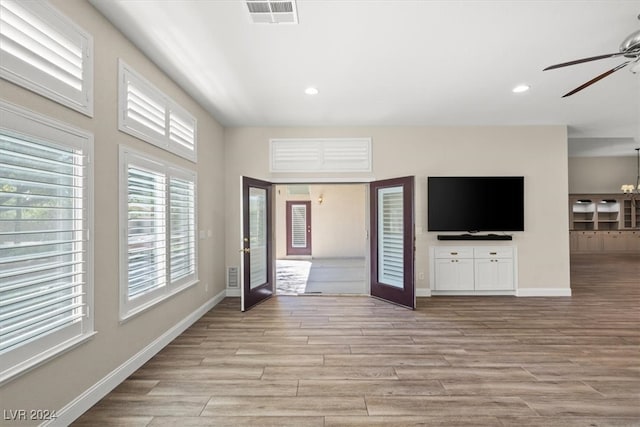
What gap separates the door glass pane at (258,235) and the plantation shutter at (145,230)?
1.63m

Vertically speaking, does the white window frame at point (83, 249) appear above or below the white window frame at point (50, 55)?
Result: below

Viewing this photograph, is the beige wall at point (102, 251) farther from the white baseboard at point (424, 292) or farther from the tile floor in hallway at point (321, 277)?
the white baseboard at point (424, 292)

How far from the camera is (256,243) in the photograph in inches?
197

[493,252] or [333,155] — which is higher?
[333,155]

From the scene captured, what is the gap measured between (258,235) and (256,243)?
15cm

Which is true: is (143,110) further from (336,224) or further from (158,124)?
(336,224)

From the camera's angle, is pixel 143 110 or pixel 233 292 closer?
pixel 143 110

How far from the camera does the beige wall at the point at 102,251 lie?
1.84m

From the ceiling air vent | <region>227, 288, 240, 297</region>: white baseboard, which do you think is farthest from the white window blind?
the ceiling air vent

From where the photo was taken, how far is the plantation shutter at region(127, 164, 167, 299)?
2805 millimetres

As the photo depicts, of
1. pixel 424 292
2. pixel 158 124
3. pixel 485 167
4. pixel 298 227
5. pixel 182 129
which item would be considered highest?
pixel 182 129

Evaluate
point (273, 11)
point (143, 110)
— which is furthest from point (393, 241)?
point (143, 110)

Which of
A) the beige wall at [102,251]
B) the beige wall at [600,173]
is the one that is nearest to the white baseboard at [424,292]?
the beige wall at [102,251]

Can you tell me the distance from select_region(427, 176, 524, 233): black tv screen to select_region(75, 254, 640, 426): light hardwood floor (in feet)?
4.76
